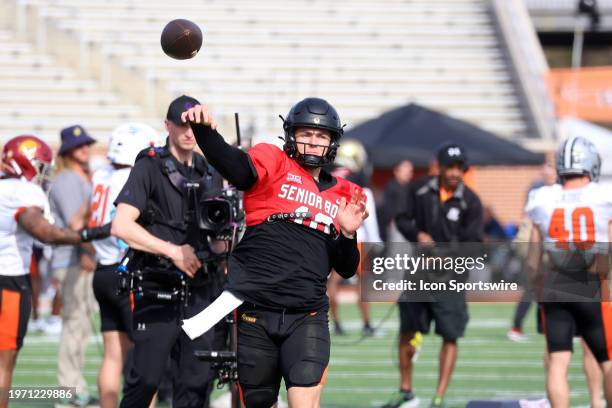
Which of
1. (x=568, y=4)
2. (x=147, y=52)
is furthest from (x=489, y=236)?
(x=568, y=4)

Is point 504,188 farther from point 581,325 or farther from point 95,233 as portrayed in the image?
point 95,233

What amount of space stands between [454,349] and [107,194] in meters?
2.86

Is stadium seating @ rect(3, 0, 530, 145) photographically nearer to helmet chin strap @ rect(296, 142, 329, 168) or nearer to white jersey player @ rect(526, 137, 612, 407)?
white jersey player @ rect(526, 137, 612, 407)

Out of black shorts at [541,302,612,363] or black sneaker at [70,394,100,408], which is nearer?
black shorts at [541,302,612,363]

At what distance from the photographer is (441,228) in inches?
368

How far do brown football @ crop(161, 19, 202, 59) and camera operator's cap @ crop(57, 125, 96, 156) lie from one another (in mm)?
3596

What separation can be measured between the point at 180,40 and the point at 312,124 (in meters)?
0.74

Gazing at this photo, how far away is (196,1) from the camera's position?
2523cm

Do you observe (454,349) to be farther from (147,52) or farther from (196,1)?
(196,1)

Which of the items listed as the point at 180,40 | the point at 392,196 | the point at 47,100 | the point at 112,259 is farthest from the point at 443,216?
the point at 47,100

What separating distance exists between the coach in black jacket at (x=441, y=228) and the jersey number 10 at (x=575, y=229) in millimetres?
1701

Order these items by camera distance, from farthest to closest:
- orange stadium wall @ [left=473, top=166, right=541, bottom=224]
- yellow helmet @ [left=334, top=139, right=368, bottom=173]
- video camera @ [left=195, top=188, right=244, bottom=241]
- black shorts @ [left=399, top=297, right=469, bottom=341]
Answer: orange stadium wall @ [left=473, top=166, right=541, bottom=224] → yellow helmet @ [left=334, top=139, right=368, bottom=173] → black shorts @ [left=399, top=297, right=469, bottom=341] → video camera @ [left=195, top=188, right=244, bottom=241]

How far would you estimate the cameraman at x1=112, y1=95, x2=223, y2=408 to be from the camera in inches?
255

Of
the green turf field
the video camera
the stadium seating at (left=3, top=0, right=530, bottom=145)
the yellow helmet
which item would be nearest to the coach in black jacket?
the green turf field
